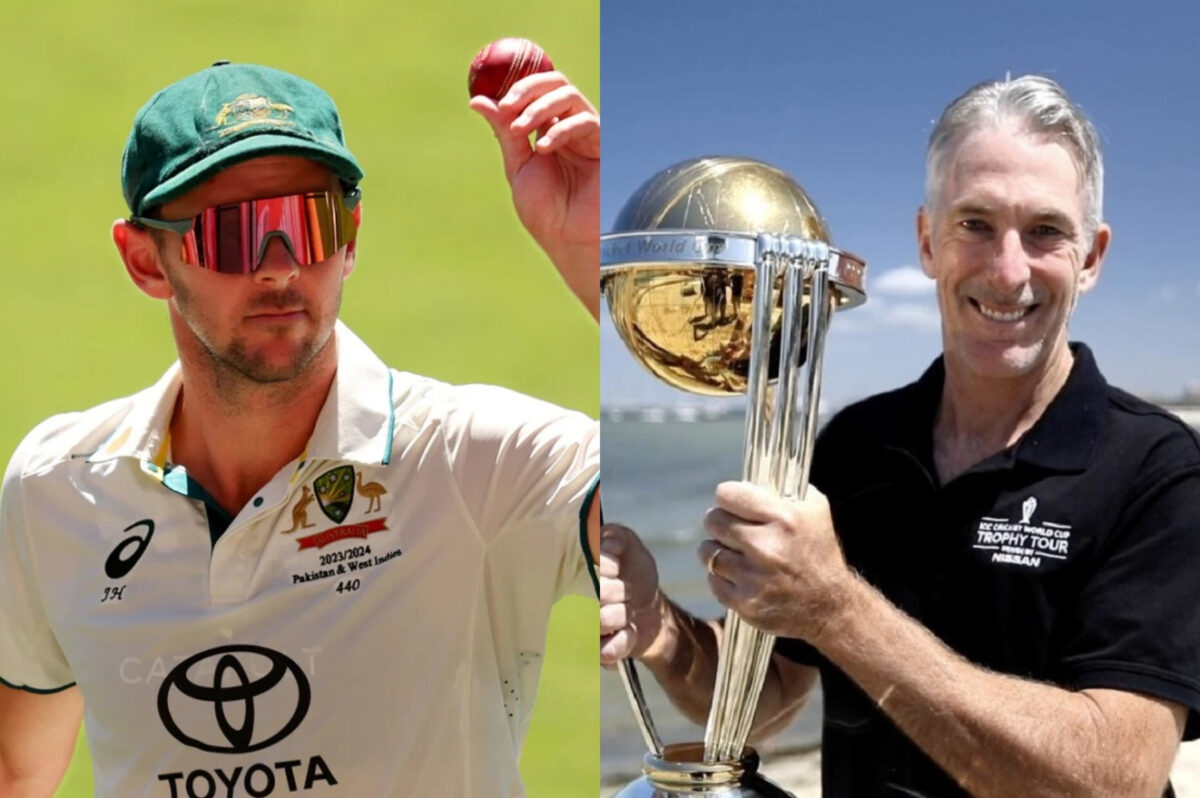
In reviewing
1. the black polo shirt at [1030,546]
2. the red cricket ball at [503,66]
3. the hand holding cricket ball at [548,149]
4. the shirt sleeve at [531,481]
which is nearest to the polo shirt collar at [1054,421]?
the black polo shirt at [1030,546]

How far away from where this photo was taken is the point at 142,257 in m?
1.48

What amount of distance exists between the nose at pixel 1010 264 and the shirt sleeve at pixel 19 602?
119 centimetres

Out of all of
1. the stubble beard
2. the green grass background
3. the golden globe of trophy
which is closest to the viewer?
the golden globe of trophy

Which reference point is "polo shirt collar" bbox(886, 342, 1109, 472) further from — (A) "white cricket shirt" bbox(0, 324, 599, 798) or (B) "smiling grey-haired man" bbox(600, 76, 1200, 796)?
(A) "white cricket shirt" bbox(0, 324, 599, 798)

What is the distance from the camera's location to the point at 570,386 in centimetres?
271

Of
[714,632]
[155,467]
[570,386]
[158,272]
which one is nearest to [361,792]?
[155,467]

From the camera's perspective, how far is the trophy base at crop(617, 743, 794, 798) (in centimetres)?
52

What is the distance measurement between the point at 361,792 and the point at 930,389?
0.97 metres

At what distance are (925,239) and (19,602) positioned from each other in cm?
123

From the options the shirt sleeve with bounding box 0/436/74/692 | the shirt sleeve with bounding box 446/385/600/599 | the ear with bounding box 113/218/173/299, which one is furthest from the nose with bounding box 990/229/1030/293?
the shirt sleeve with bounding box 0/436/74/692

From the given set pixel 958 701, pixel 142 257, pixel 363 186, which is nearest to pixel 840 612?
pixel 958 701

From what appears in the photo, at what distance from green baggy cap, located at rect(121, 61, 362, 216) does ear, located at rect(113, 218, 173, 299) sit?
5 cm

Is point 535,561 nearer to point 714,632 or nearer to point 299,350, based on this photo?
point 299,350

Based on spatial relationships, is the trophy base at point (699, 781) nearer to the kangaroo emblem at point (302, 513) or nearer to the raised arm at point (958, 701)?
the raised arm at point (958, 701)
